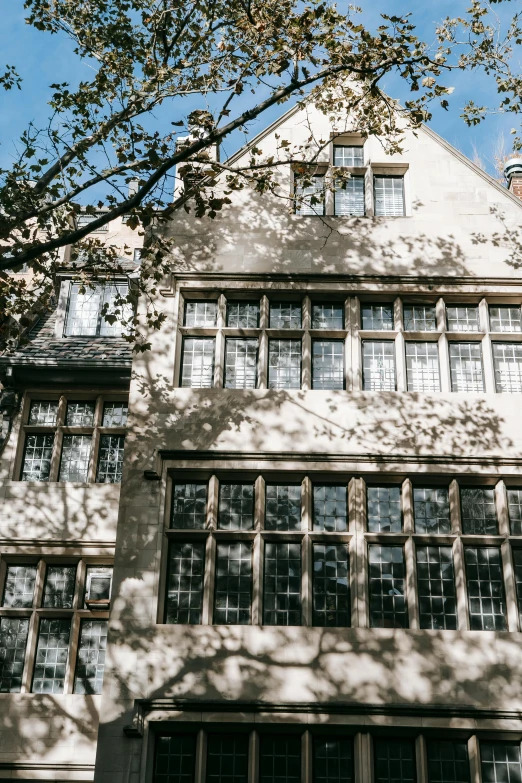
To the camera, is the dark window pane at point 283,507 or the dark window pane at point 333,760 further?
the dark window pane at point 283,507

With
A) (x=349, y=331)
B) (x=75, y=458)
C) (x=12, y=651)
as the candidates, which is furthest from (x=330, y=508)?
(x=12, y=651)

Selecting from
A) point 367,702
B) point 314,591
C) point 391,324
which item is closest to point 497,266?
point 391,324

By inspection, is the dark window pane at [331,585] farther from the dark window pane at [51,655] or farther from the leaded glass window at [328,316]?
the dark window pane at [51,655]

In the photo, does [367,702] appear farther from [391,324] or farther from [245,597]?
[391,324]

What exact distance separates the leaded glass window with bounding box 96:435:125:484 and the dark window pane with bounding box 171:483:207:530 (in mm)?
2475

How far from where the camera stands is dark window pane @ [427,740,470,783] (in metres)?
12.3

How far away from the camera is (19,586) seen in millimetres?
15805

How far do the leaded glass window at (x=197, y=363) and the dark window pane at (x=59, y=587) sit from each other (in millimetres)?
3791

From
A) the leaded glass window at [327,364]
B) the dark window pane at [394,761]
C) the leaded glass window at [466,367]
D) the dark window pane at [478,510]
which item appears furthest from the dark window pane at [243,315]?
the dark window pane at [394,761]

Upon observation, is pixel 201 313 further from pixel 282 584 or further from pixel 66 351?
pixel 282 584

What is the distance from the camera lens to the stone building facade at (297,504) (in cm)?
1246

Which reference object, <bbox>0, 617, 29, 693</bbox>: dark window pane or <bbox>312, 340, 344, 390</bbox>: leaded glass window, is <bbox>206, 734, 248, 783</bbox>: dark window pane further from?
<bbox>312, 340, 344, 390</bbox>: leaded glass window

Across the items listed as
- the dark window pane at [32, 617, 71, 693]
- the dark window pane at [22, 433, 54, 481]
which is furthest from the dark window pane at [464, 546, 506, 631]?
the dark window pane at [22, 433, 54, 481]

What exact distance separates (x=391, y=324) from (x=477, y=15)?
5120mm
